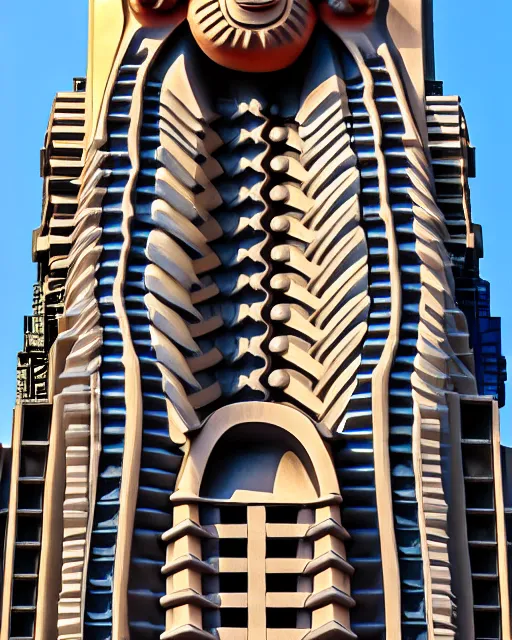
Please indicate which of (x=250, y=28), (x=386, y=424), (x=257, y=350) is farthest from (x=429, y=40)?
(x=386, y=424)

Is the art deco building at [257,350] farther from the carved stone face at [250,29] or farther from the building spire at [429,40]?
the building spire at [429,40]

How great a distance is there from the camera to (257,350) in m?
23.9

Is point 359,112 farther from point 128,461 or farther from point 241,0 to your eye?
point 128,461

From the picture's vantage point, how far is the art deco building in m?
22.3

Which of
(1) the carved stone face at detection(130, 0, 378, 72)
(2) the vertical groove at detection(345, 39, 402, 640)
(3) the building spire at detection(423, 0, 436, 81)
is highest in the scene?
(3) the building spire at detection(423, 0, 436, 81)

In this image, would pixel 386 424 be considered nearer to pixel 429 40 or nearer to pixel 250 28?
pixel 250 28

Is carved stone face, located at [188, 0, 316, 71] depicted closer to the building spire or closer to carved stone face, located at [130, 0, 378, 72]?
carved stone face, located at [130, 0, 378, 72]

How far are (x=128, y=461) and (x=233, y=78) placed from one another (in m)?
4.69

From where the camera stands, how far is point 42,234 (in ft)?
84.3

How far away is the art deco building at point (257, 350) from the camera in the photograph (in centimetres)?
2234

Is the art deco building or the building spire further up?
the building spire

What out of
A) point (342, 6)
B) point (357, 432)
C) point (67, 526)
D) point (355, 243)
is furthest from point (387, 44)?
point (67, 526)

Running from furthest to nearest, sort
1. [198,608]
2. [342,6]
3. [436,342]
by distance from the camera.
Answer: [342,6], [436,342], [198,608]

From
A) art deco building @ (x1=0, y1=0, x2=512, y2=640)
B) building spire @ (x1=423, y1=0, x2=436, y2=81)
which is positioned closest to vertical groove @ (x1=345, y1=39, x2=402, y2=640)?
art deco building @ (x1=0, y1=0, x2=512, y2=640)
